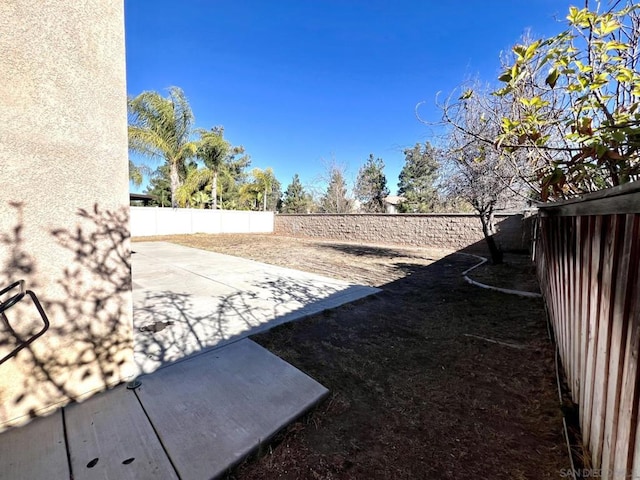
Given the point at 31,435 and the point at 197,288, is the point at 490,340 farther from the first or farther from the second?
the point at 197,288

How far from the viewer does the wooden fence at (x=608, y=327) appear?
977 millimetres

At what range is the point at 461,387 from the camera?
2.29 metres

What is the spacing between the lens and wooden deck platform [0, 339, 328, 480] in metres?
1.40

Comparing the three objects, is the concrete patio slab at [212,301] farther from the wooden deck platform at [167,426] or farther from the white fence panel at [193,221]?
the white fence panel at [193,221]

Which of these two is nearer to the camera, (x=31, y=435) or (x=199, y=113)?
(x=31, y=435)

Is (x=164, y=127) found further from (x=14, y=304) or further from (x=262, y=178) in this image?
(x=14, y=304)

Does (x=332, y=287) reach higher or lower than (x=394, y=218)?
lower

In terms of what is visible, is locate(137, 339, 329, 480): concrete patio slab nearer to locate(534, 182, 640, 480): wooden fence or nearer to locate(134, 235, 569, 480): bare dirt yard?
locate(134, 235, 569, 480): bare dirt yard

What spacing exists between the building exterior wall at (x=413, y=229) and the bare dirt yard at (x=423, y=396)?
7.46m

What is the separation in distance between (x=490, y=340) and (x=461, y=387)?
1.19 metres

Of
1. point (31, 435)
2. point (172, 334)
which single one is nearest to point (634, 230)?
point (31, 435)

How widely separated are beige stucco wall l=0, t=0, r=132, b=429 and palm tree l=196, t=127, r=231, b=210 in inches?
621

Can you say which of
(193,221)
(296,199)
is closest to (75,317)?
(193,221)

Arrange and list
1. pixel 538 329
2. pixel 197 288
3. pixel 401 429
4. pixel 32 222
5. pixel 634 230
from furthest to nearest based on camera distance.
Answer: pixel 197 288 < pixel 538 329 < pixel 401 429 < pixel 32 222 < pixel 634 230
